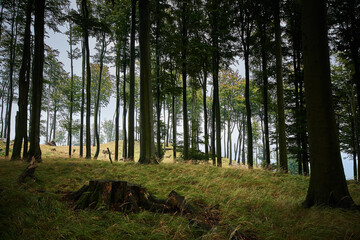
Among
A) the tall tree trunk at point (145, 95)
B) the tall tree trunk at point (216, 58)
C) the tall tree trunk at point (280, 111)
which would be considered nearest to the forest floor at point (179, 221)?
the tall tree trunk at point (145, 95)

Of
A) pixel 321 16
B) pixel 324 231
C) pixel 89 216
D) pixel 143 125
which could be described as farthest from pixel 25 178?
pixel 321 16

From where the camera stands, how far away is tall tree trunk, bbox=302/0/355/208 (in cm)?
330

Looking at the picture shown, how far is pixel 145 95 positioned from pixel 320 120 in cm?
634

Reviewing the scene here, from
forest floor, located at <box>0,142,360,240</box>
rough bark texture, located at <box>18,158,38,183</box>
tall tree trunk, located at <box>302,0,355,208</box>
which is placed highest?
tall tree trunk, located at <box>302,0,355,208</box>

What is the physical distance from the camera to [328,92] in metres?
3.45

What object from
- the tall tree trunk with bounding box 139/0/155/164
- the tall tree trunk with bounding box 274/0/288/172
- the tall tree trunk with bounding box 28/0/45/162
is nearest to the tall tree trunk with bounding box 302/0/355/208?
the tall tree trunk with bounding box 274/0/288/172

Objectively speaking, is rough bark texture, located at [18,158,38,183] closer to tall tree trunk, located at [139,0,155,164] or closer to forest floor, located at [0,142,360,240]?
forest floor, located at [0,142,360,240]

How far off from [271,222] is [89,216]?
9.11 feet

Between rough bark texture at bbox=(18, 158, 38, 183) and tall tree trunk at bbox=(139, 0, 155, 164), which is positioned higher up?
tall tree trunk at bbox=(139, 0, 155, 164)

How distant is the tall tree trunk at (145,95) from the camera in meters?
7.66

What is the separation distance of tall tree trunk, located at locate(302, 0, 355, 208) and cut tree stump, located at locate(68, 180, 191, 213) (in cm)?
264

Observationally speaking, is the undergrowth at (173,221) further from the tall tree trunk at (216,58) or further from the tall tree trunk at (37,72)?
the tall tree trunk at (216,58)

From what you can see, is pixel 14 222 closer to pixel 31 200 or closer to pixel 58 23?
pixel 31 200

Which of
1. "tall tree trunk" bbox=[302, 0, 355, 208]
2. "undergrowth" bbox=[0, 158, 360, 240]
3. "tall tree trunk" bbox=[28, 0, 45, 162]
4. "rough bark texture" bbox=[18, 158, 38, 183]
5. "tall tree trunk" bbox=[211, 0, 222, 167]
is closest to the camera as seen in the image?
"undergrowth" bbox=[0, 158, 360, 240]
